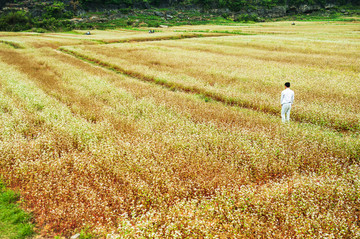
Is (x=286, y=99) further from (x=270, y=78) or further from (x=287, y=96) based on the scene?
(x=270, y=78)

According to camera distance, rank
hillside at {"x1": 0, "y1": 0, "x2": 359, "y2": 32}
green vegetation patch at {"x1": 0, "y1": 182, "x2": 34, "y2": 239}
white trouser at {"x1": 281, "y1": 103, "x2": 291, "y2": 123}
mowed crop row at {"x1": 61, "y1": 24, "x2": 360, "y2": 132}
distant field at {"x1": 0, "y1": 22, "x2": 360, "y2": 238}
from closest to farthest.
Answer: distant field at {"x1": 0, "y1": 22, "x2": 360, "y2": 238} → green vegetation patch at {"x1": 0, "y1": 182, "x2": 34, "y2": 239} → white trouser at {"x1": 281, "y1": 103, "x2": 291, "y2": 123} → mowed crop row at {"x1": 61, "y1": 24, "x2": 360, "y2": 132} → hillside at {"x1": 0, "y1": 0, "x2": 359, "y2": 32}

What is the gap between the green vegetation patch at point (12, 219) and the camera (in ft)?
14.7

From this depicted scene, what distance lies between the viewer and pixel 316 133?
8.01 m

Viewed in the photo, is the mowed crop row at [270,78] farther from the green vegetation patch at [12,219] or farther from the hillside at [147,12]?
the hillside at [147,12]

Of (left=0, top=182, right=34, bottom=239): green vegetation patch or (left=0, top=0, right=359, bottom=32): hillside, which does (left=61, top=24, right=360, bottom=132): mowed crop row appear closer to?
(left=0, top=182, right=34, bottom=239): green vegetation patch

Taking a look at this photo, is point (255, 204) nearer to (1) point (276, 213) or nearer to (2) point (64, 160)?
(1) point (276, 213)

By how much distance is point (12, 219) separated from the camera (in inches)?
189

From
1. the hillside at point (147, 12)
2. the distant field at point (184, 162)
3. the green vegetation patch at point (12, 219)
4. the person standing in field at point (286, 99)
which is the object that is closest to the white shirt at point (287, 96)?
the person standing in field at point (286, 99)

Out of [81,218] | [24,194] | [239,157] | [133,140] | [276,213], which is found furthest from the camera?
[133,140]

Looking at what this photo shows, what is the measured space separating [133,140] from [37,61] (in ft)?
79.0

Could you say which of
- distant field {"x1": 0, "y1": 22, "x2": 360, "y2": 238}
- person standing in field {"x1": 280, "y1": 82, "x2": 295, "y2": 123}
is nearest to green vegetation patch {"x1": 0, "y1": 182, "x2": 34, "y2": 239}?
distant field {"x1": 0, "y1": 22, "x2": 360, "y2": 238}

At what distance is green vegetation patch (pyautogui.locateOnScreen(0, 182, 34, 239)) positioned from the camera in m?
4.48

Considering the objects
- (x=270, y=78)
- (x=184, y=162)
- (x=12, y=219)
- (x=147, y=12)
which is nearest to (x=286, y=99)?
A: (x=184, y=162)

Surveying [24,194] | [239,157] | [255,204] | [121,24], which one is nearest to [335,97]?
[239,157]
